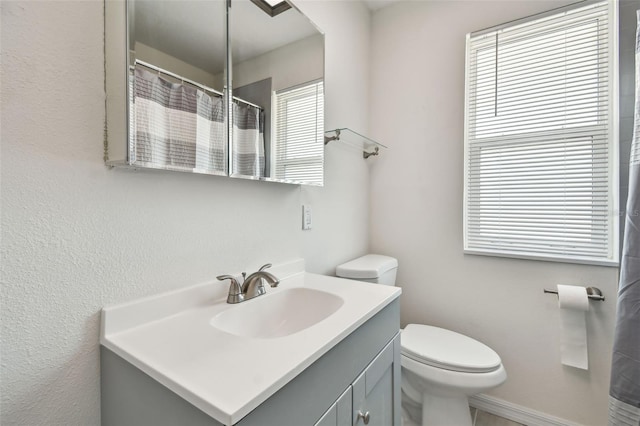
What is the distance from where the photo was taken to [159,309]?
0.80m

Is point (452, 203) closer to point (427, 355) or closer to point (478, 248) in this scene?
point (478, 248)

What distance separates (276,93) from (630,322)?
68.5 inches

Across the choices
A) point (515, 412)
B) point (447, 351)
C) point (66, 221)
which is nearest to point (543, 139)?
point (447, 351)

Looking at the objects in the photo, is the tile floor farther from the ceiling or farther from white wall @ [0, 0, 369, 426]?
the ceiling

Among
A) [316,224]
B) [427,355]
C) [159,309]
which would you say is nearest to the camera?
[159,309]

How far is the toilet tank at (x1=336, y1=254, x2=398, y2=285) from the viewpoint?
1506mm

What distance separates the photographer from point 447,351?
1.35 meters

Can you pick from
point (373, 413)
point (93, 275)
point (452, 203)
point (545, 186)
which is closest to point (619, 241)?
point (545, 186)

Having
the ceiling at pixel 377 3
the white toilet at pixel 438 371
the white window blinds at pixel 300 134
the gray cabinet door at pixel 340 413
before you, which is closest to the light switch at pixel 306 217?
the white window blinds at pixel 300 134

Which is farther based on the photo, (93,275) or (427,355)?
(427,355)

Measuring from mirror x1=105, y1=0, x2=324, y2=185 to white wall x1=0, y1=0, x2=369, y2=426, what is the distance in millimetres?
67

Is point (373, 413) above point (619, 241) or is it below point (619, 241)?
below

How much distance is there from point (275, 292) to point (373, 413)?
0.53 metres

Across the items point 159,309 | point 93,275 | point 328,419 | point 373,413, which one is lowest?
point 373,413
